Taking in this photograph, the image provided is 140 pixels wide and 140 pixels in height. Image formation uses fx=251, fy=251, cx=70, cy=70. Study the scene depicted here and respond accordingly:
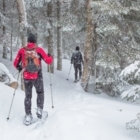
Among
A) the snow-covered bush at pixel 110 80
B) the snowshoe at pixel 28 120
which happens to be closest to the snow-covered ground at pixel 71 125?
the snowshoe at pixel 28 120

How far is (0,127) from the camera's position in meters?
6.66

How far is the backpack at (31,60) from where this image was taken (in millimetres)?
6652

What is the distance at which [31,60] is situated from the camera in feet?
21.9

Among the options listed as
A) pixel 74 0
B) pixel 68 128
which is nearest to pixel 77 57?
pixel 74 0

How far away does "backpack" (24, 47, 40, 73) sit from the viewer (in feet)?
21.8

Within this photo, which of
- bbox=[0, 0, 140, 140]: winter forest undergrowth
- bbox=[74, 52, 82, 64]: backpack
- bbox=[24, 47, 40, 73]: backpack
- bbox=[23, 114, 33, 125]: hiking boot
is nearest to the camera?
bbox=[0, 0, 140, 140]: winter forest undergrowth

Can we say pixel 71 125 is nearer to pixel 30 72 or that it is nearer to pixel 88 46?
pixel 30 72

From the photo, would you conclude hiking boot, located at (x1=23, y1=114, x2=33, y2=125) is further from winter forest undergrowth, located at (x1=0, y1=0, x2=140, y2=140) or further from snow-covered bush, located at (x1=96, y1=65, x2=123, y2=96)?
snow-covered bush, located at (x1=96, y1=65, x2=123, y2=96)

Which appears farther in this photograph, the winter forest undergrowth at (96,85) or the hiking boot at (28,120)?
the hiking boot at (28,120)

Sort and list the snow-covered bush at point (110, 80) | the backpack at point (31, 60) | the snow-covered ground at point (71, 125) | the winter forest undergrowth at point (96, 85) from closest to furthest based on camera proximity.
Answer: the snow-covered ground at point (71, 125), the winter forest undergrowth at point (96, 85), the backpack at point (31, 60), the snow-covered bush at point (110, 80)

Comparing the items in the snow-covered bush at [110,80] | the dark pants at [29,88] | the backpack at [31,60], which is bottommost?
the snow-covered bush at [110,80]

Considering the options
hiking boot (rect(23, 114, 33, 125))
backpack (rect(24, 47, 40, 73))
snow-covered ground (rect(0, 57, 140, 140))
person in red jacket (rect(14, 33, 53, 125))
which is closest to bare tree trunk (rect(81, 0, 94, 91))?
snow-covered ground (rect(0, 57, 140, 140))

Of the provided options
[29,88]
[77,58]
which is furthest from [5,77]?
[77,58]

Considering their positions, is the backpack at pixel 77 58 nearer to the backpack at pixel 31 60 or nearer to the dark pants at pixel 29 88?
the dark pants at pixel 29 88
